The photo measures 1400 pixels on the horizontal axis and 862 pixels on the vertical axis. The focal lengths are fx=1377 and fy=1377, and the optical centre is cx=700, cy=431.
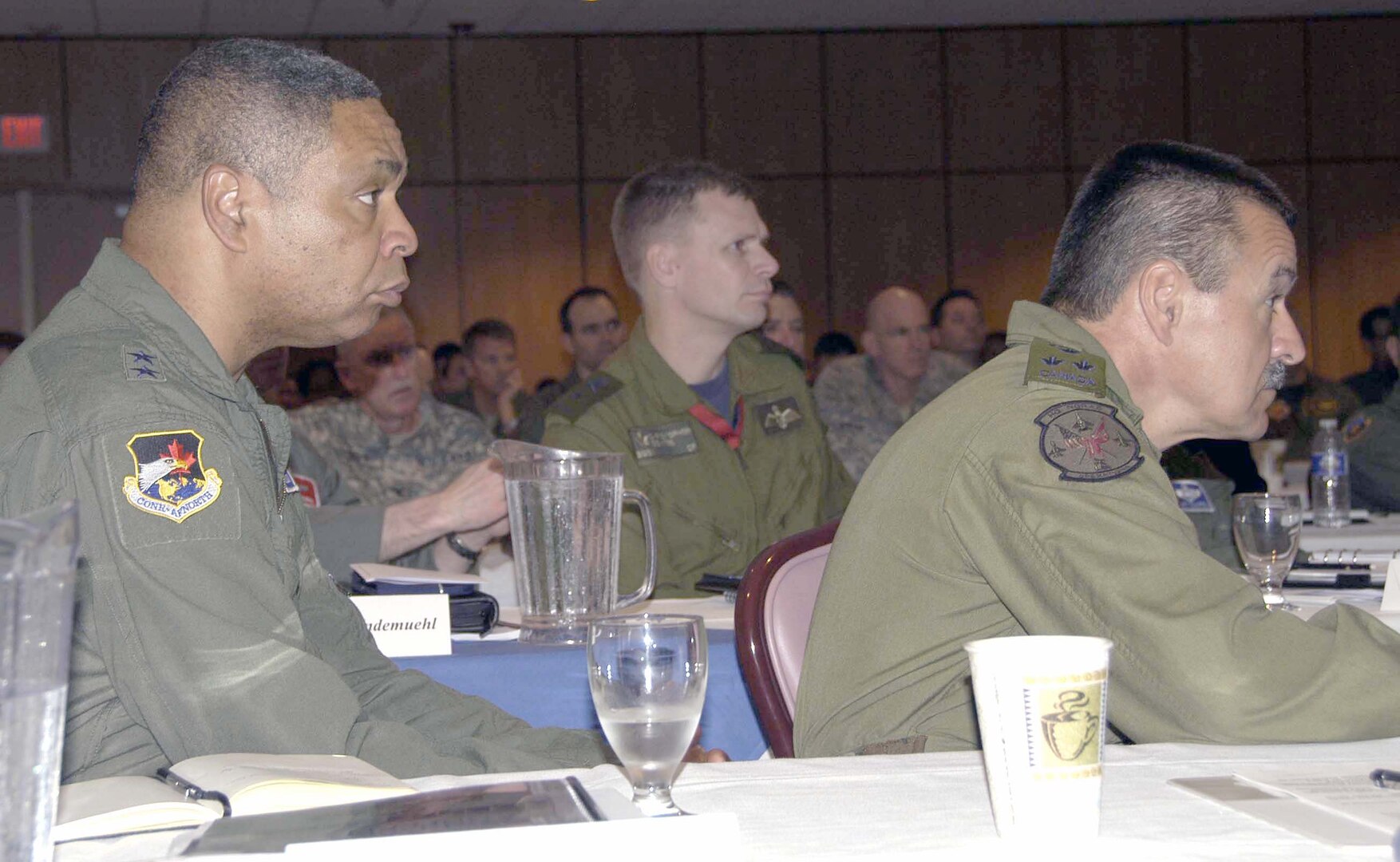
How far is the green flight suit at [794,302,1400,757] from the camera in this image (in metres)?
1.15

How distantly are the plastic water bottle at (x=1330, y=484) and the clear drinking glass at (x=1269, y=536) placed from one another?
167 centimetres

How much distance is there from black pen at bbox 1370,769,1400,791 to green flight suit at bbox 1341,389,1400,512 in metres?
3.29

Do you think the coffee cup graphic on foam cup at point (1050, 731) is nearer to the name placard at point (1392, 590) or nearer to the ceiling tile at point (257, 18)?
the name placard at point (1392, 590)

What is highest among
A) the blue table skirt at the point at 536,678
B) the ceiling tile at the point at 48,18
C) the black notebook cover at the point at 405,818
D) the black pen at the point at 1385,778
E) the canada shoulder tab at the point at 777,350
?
the ceiling tile at the point at 48,18

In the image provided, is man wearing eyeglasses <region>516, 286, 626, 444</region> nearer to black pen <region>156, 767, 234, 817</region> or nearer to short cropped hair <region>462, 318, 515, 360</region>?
short cropped hair <region>462, 318, 515, 360</region>

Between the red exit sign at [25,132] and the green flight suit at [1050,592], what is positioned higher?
the red exit sign at [25,132]

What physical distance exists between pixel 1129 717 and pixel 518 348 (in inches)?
295

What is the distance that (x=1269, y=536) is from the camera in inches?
76.9

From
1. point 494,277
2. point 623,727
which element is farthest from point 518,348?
point 623,727

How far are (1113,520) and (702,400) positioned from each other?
2.00 m

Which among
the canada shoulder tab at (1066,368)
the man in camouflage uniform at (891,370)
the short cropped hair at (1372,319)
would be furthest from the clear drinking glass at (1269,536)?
the short cropped hair at (1372,319)

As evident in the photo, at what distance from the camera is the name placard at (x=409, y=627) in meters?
1.99

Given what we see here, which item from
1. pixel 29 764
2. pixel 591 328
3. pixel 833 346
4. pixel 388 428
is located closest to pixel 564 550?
pixel 29 764

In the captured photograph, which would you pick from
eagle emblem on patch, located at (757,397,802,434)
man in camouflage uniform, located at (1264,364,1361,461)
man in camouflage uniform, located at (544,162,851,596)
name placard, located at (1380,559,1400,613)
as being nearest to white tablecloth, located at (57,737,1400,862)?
name placard, located at (1380,559,1400,613)
